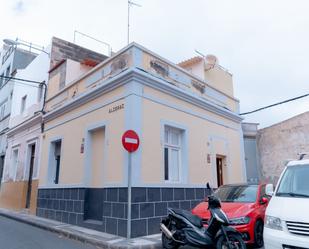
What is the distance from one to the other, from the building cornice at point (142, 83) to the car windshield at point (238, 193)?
381cm

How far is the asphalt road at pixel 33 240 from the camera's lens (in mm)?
6914

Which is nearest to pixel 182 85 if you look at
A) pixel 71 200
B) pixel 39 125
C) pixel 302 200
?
pixel 71 200

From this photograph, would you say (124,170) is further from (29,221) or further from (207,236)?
(29,221)

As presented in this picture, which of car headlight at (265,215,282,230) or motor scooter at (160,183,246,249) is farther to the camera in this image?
motor scooter at (160,183,246,249)

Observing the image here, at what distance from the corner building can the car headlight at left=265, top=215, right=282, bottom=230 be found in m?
3.90

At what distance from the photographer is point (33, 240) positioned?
25.1ft

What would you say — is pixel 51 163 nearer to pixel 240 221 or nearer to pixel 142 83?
pixel 142 83

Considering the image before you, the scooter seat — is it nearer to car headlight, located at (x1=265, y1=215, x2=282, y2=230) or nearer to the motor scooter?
the motor scooter

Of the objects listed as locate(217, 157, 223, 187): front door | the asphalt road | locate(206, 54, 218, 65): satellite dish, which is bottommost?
the asphalt road

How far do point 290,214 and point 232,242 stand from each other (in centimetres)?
154

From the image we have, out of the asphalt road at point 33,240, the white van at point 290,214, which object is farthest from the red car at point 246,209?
the asphalt road at point 33,240

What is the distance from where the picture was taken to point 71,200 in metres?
9.92

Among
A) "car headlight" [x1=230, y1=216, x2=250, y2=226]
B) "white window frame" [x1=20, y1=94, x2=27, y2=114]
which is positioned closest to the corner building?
"car headlight" [x1=230, y1=216, x2=250, y2=226]

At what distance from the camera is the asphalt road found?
691 cm
